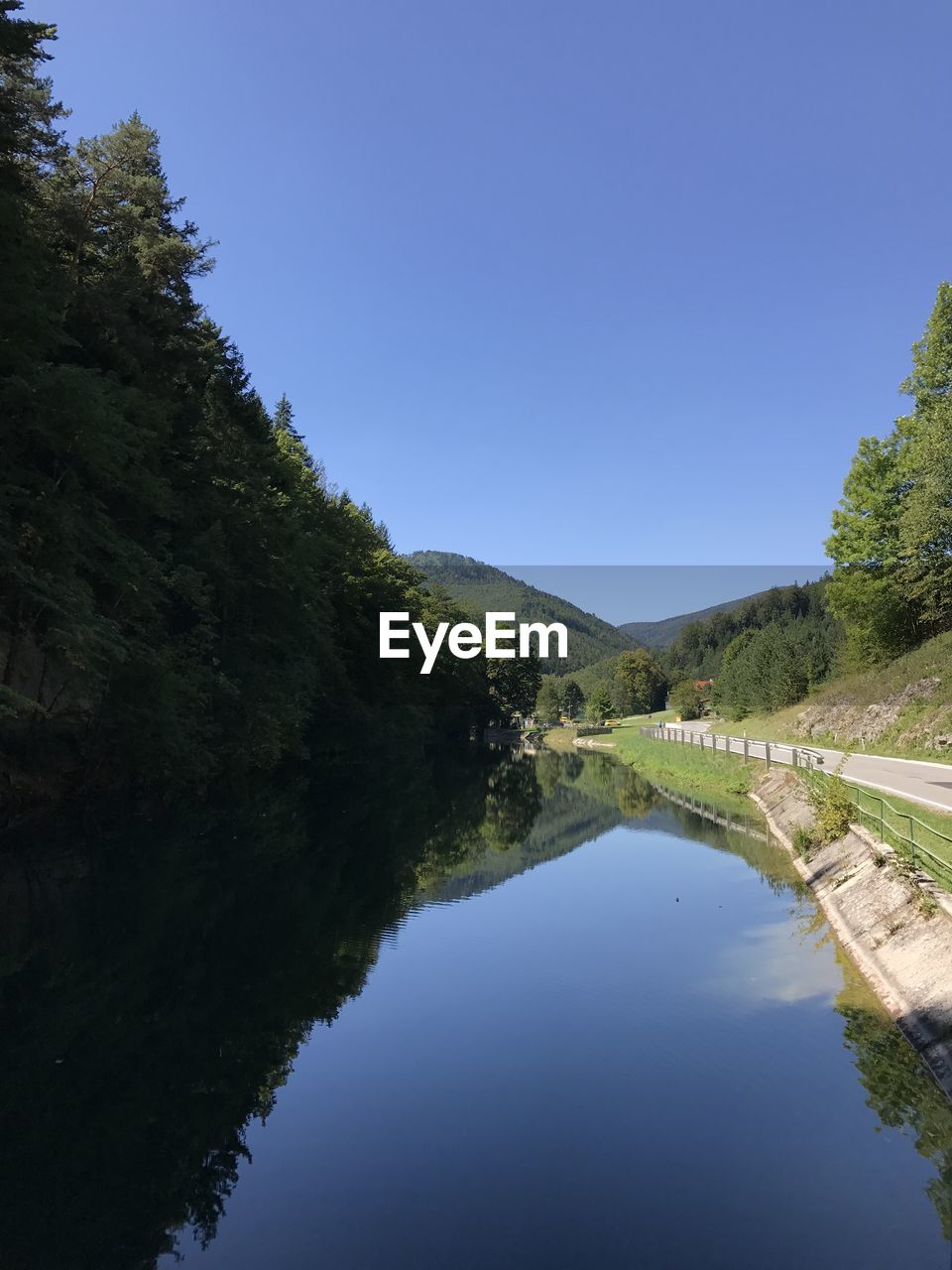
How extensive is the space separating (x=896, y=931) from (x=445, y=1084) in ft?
24.1

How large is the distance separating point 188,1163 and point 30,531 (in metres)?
16.6

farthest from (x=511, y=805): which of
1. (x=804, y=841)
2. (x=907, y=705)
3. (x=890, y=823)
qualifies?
(x=890, y=823)

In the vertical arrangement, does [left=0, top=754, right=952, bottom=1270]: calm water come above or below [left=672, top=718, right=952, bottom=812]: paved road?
below

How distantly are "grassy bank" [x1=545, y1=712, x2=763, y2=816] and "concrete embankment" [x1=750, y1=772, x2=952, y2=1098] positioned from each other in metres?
16.9

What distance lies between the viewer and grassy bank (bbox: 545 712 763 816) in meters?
39.1

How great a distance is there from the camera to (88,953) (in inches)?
577

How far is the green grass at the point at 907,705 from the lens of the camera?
116ft

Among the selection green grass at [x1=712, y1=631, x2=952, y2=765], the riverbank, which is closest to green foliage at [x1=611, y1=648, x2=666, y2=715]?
green grass at [x1=712, y1=631, x2=952, y2=765]

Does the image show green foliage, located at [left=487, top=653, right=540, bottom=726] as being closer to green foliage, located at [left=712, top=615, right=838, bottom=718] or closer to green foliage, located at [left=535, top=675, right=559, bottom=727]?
green foliage, located at [left=712, top=615, right=838, bottom=718]

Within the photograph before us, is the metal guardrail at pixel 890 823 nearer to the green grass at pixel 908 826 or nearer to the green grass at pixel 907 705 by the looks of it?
the green grass at pixel 908 826

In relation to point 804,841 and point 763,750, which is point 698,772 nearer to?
point 763,750

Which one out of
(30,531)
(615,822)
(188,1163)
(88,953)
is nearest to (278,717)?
(615,822)

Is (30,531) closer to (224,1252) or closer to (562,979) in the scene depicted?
(562,979)

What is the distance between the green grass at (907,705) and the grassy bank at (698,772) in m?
5.05
